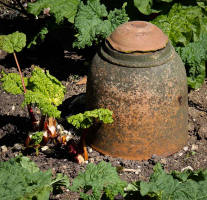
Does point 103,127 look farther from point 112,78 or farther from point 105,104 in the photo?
point 112,78

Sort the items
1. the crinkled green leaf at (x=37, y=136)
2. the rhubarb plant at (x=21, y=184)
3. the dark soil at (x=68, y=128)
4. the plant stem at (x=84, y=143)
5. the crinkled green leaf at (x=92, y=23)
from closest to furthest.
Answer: the rhubarb plant at (x=21, y=184) < the crinkled green leaf at (x=37, y=136) < the plant stem at (x=84, y=143) < the dark soil at (x=68, y=128) < the crinkled green leaf at (x=92, y=23)

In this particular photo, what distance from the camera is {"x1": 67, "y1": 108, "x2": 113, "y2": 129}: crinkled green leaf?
3.52m

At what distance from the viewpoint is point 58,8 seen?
4.79m

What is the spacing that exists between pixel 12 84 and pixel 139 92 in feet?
3.82

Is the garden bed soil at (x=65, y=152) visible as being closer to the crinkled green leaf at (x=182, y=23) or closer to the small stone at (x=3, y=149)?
the small stone at (x=3, y=149)

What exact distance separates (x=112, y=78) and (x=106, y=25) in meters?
1.08

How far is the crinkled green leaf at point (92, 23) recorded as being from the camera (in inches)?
176

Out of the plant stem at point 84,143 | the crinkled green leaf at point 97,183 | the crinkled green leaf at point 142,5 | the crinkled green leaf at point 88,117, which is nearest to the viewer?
the crinkled green leaf at point 97,183

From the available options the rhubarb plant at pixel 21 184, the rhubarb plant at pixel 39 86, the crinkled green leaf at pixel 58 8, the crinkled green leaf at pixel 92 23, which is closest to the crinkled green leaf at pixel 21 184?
the rhubarb plant at pixel 21 184

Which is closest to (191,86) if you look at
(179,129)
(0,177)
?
(179,129)

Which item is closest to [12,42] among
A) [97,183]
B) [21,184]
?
[21,184]

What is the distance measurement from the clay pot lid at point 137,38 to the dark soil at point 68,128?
Answer: 1050 millimetres

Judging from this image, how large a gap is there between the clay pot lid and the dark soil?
41.3 inches

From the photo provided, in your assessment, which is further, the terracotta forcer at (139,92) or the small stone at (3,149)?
the small stone at (3,149)
